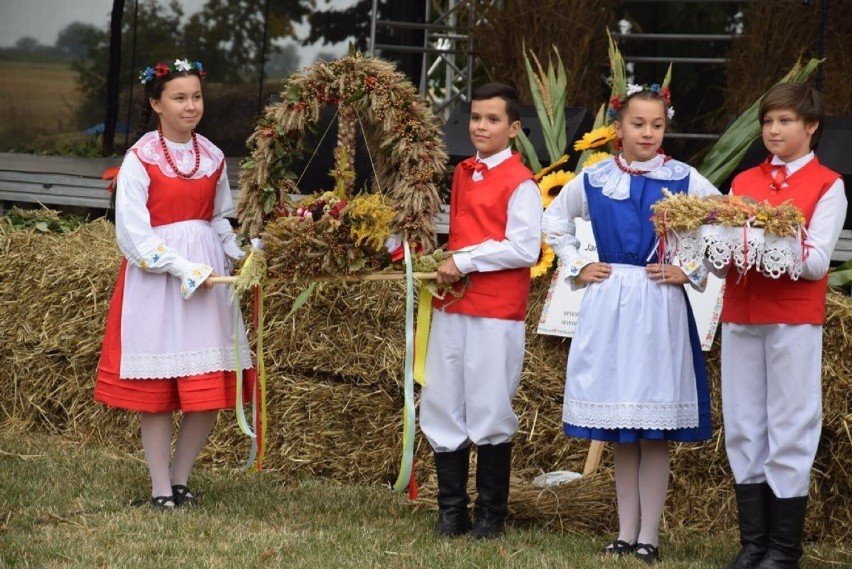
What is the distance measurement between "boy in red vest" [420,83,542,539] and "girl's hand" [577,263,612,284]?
199 millimetres

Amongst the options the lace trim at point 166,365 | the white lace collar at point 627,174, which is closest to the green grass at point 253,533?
the lace trim at point 166,365

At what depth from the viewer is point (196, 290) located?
16.3ft

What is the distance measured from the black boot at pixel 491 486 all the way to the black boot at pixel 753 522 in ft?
2.68

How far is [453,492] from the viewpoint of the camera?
4.71 meters

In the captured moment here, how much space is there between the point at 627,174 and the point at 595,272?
13.5 inches

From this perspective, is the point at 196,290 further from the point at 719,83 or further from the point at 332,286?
the point at 719,83

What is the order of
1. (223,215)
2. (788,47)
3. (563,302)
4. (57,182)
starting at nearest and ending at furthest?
(223,215), (563,302), (57,182), (788,47)

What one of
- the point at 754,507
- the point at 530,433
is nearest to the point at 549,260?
the point at 530,433

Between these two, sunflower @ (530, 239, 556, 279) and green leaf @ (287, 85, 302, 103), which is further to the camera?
sunflower @ (530, 239, 556, 279)

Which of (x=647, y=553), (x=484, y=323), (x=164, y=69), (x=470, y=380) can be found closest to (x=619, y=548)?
(x=647, y=553)

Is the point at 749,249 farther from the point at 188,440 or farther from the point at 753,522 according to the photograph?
the point at 188,440

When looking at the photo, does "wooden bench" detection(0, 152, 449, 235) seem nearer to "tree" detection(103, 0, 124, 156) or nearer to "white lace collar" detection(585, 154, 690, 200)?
"tree" detection(103, 0, 124, 156)

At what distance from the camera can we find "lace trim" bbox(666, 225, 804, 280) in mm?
3943

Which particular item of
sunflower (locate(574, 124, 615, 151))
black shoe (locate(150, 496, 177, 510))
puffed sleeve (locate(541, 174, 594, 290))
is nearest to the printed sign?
sunflower (locate(574, 124, 615, 151))
